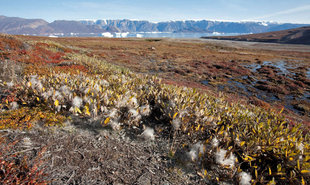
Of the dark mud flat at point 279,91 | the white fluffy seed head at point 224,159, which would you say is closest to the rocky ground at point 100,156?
the white fluffy seed head at point 224,159

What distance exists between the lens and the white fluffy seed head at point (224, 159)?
3141mm

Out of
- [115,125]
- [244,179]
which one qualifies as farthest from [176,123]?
[244,179]

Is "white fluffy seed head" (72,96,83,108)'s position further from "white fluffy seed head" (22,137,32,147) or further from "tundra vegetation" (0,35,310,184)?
"white fluffy seed head" (22,137,32,147)

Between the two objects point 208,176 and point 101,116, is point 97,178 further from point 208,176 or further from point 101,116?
point 208,176

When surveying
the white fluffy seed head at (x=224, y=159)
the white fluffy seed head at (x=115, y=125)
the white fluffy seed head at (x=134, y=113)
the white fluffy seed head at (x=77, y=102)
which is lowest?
the white fluffy seed head at (x=224, y=159)

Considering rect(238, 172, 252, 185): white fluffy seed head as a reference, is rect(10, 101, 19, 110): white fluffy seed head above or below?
above

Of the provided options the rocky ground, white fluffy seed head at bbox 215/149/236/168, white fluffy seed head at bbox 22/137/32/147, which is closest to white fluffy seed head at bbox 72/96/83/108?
the rocky ground

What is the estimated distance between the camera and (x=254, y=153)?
333 centimetres

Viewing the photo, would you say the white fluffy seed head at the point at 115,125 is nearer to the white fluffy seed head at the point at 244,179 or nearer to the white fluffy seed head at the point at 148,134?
the white fluffy seed head at the point at 148,134

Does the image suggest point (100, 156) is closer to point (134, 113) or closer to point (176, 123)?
point (134, 113)

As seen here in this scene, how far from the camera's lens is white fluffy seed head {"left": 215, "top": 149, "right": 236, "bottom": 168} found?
10.3ft

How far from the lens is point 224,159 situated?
10.4 feet

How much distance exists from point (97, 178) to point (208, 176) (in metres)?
2.05

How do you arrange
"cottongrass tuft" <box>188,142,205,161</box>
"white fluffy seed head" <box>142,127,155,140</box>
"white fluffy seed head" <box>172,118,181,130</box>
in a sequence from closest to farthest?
"cottongrass tuft" <box>188,142,205,161</box>
"white fluffy seed head" <box>142,127,155,140</box>
"white fluffy seed head" <box>172,118,181,130</box>
